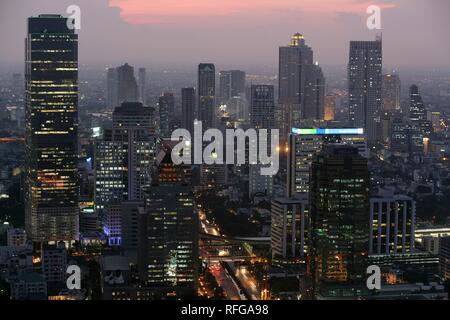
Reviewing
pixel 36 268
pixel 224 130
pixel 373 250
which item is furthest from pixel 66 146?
pixel 373 250

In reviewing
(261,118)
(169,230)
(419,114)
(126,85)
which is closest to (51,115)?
(126,85)

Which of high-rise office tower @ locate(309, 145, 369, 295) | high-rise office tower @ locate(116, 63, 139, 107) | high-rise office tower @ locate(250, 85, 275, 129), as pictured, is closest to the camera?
high-rise office tower @ locate(309, 145, 369, 295)

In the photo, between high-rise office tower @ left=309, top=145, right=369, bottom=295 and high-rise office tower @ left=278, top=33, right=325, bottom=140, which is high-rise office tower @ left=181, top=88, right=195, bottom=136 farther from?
high-rise office tower @ left=309, top=145, right=369, bottom=295

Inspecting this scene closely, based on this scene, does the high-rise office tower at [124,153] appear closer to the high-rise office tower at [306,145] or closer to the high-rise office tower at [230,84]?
the high-rise office tower at [230,84]

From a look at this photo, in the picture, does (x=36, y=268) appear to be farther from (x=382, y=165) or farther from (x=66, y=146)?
(x=382, y=165)

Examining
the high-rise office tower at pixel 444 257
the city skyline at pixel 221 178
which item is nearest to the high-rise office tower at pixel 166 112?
the city skyline at pixel 221 178

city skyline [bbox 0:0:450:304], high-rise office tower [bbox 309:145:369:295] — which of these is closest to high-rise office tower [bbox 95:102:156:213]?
city skyline [bbox 0:0:450:304]
